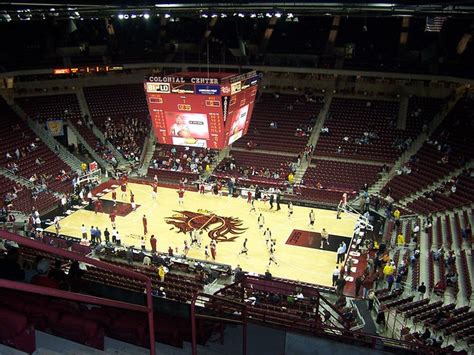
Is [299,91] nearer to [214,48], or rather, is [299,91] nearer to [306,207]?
[214,48]

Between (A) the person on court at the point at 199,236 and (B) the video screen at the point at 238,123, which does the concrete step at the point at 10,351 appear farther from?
(A) the person on court at the point at 199,236

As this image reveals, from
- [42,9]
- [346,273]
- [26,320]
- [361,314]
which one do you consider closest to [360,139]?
[346,273]

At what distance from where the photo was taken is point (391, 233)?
24.1 metres

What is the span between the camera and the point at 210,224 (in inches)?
1001

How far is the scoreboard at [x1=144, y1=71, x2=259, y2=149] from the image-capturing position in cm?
1973

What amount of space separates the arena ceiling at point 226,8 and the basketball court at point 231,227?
10340 mm

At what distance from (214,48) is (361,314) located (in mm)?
28528

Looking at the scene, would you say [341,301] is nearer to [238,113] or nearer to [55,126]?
[238,113]

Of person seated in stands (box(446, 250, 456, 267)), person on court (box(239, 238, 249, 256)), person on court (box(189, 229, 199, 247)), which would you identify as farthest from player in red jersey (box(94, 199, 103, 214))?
person seated in stands (box(446, 250, 456, 267))

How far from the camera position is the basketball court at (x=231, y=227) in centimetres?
2150

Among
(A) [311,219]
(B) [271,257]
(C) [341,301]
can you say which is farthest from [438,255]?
(A) [311,219]

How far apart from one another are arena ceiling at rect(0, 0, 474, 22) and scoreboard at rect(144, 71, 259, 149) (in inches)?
110

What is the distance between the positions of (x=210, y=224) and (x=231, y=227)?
1.13 m

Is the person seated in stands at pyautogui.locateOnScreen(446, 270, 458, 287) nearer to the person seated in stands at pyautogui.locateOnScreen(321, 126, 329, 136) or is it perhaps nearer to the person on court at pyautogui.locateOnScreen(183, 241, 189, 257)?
the person on court at pyautogui.locateOnScreen(183, 241, 189, 257)
